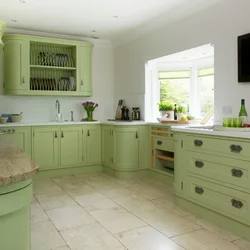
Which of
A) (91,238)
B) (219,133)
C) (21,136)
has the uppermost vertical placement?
(219,133)

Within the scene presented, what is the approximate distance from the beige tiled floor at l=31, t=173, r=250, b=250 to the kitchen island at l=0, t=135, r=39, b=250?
3.46 feet

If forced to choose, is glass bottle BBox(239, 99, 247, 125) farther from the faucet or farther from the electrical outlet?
the faucet

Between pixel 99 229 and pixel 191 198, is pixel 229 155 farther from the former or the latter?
pixel 99 229

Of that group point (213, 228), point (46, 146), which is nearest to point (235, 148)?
point (213, 228)

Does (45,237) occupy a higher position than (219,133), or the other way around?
(219,133)

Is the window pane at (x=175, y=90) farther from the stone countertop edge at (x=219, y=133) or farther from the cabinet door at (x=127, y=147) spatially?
the stone countertop edge at (x=219, y=133)

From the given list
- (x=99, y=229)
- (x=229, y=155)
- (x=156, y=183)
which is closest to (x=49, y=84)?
(x=156, y=183)

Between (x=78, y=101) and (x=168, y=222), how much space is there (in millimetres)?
3309

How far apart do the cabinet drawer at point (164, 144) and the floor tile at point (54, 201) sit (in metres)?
1.56

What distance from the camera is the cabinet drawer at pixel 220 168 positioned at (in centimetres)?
243

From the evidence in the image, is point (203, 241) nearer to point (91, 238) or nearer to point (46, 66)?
point (91, 238)

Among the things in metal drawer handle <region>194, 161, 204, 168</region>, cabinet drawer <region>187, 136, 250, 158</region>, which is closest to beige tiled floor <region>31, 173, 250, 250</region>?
metal drawer handle <region>194, 161, 204, 168</region>

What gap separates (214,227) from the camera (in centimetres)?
267

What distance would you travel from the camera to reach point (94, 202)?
11.3 ft
